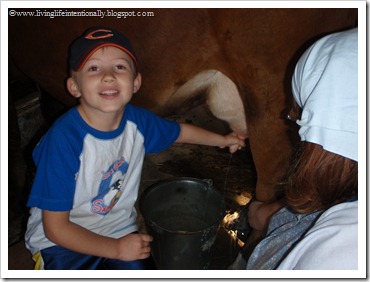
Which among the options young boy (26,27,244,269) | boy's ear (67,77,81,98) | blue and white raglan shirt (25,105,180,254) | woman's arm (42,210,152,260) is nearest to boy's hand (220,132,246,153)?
blue and white raglan shirt (25,105,180,254)

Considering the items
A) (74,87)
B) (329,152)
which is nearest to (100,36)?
(74,87)

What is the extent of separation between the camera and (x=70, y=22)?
1.40 metres

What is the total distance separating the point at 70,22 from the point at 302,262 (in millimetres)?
1207

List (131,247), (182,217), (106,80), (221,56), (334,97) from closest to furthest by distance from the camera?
(334,97)
(106,80)
(131,247)
(221,56)
(182,217)

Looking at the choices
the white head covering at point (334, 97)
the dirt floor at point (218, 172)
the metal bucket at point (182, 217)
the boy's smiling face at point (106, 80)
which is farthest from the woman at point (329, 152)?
the dirt floor at point (218, 172)

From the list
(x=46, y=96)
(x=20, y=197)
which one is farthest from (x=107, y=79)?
(x=46, y=96)

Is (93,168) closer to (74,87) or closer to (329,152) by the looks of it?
(74,87)

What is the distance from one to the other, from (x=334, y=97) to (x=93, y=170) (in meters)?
0.72

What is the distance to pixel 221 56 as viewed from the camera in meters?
1.32

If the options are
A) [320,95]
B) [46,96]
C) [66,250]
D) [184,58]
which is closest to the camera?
[320,95]

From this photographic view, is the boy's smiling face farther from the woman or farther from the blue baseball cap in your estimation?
the woman

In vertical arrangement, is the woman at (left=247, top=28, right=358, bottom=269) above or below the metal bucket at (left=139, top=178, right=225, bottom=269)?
above

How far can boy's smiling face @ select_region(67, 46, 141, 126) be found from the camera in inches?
39.1

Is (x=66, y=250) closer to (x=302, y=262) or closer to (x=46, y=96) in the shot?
(x=302, y=262)
